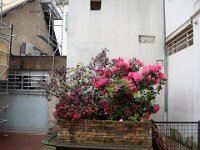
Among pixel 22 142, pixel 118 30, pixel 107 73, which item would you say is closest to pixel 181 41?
pixel 118 30

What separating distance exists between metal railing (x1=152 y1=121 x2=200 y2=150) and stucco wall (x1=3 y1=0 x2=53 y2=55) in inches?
359

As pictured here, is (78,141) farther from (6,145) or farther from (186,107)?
(6,145)

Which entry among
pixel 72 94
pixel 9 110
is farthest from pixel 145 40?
pixel 9 110

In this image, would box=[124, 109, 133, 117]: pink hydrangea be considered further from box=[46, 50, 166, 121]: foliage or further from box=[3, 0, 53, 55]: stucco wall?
box=[3, 0, 53, 55]: stucco wall

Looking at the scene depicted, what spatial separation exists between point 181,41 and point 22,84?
732 cm

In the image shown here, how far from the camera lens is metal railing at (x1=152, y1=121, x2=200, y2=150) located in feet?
22.2

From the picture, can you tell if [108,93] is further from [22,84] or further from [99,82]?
[22,84]

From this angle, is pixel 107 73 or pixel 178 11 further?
pixel 178 11

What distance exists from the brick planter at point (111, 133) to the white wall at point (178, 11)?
3514 millimetres

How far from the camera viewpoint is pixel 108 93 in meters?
6.74

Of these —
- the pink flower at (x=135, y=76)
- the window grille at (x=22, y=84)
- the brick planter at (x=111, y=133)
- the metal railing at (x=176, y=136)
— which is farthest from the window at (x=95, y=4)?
the brick planter at (x=111, y=133)

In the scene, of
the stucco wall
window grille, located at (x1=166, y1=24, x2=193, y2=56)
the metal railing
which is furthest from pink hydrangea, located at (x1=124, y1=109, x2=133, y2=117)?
the stucco wall

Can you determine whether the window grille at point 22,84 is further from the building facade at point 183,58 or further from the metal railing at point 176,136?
the metal railing at point 176,136

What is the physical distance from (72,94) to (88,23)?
A: 15.3 ft
